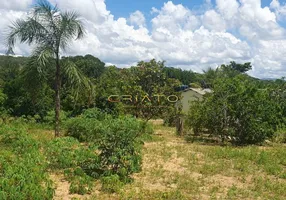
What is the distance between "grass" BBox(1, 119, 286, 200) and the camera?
19.0 ft

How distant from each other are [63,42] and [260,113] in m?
7.39

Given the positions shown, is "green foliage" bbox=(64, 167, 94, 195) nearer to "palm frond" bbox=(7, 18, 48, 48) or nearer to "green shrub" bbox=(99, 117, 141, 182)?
"green shrub" bbox=(99, 117, 141, 182)

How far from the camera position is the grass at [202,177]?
5797mm

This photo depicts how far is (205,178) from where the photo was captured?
23.0 ft

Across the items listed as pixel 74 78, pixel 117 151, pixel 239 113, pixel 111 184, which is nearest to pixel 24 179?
pixel 111 184

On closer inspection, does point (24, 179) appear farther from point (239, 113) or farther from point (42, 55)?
point (239, 113)

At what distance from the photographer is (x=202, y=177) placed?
23.1 ft

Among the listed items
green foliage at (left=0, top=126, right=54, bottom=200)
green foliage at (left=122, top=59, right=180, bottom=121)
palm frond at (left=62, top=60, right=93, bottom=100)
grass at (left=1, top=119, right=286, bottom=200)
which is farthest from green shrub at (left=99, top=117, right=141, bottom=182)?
green foliage at (left=122, top=59, right=180, bottom=121)

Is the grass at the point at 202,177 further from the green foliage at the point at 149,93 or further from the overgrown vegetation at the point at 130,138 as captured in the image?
the green foliage at the point at 149,93

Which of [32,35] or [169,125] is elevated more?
[32,35]

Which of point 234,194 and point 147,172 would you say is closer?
point 234,194

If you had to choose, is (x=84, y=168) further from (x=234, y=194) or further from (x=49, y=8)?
(x=49, y=8)

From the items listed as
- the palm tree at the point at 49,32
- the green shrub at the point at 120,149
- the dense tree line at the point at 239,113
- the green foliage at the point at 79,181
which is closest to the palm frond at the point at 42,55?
the palm tree at the point at 49,32

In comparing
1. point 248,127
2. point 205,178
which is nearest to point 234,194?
point 205,178
